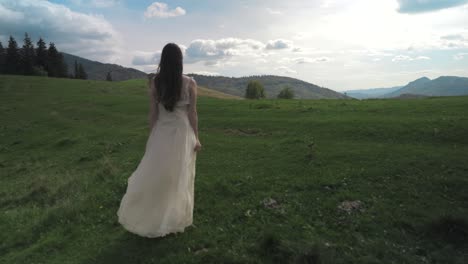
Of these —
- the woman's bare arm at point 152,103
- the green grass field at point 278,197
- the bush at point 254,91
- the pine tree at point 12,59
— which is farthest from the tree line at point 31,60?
the woman's bare arm at point 152,103

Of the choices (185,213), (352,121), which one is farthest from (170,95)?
(352,121)

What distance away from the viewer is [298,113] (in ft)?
83.3

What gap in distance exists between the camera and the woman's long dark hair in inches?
264

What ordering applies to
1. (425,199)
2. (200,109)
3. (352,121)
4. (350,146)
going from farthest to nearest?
(200,109) < (352,121) < (350,146) < (425,199)

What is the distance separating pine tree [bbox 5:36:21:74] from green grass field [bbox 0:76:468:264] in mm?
80525

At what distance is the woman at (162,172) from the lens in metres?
7.14

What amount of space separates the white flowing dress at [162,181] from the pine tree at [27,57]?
96.3m

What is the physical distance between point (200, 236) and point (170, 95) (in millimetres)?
3282

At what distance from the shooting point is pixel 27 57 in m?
88.5

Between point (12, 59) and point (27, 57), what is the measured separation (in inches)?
139

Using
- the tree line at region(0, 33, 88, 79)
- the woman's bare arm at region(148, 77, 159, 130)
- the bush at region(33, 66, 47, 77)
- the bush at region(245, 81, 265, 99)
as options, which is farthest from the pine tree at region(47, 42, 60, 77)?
the woman's bare arm at region(148, 77, 159, 130)

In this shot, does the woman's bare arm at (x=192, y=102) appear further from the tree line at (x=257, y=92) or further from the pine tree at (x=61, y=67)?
the pine tree at (x=61, y=67)

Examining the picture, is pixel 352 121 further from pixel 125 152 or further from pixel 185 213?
pixel 185 213

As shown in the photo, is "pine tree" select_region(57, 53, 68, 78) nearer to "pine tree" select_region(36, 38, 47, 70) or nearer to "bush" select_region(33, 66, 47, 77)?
"pine tree" select_region(36, 38, 47, 70)
